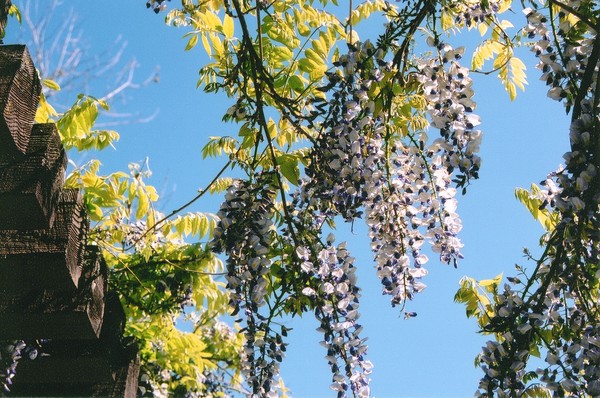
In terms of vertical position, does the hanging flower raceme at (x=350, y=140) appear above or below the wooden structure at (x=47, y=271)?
above

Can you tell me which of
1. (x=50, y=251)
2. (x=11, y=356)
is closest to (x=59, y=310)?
(x=50, y=251)

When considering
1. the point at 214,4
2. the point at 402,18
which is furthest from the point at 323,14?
the point at 402,18

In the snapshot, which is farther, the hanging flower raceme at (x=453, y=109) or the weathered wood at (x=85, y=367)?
the weathered wood at (x=85, y=367)

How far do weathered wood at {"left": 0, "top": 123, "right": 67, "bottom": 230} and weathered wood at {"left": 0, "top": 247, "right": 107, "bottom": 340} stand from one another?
0.50 m

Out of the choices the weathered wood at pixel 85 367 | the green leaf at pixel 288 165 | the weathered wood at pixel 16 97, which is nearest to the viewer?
the weathered wood at pixel 16 97

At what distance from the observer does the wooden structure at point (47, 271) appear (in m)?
2.20

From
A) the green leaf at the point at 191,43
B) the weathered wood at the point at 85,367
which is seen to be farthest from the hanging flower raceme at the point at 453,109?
the weathered wood at the point at 85,367

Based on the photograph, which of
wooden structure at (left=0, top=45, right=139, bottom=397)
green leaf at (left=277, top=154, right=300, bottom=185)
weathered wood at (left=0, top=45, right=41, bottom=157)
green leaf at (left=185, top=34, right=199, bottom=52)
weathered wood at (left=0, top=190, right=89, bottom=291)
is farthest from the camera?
green leaf at (left=185, top=34, right=199, bottom=52)

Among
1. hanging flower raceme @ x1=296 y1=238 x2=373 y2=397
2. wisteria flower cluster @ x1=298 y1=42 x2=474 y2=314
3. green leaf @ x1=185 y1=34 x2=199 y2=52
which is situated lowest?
hanging flower raceme @ x1=296 y1=238 x2=373 y2=397

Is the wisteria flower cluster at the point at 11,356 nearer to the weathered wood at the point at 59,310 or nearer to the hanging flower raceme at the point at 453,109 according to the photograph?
the weathered wood at the point at 59,310

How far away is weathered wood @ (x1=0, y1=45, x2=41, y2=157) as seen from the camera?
209 centimetres

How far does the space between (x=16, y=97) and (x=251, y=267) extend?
1014mm

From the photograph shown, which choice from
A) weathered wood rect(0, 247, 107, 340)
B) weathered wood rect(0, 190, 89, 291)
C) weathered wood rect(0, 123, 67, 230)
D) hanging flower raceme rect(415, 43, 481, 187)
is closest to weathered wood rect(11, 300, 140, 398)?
weathered wood rect(0, 247, 107, 340)

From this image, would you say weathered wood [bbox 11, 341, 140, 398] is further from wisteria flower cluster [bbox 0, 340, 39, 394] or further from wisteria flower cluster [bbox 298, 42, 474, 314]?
wisteria flower cluster [bbox 298, 42, 474, 314]
